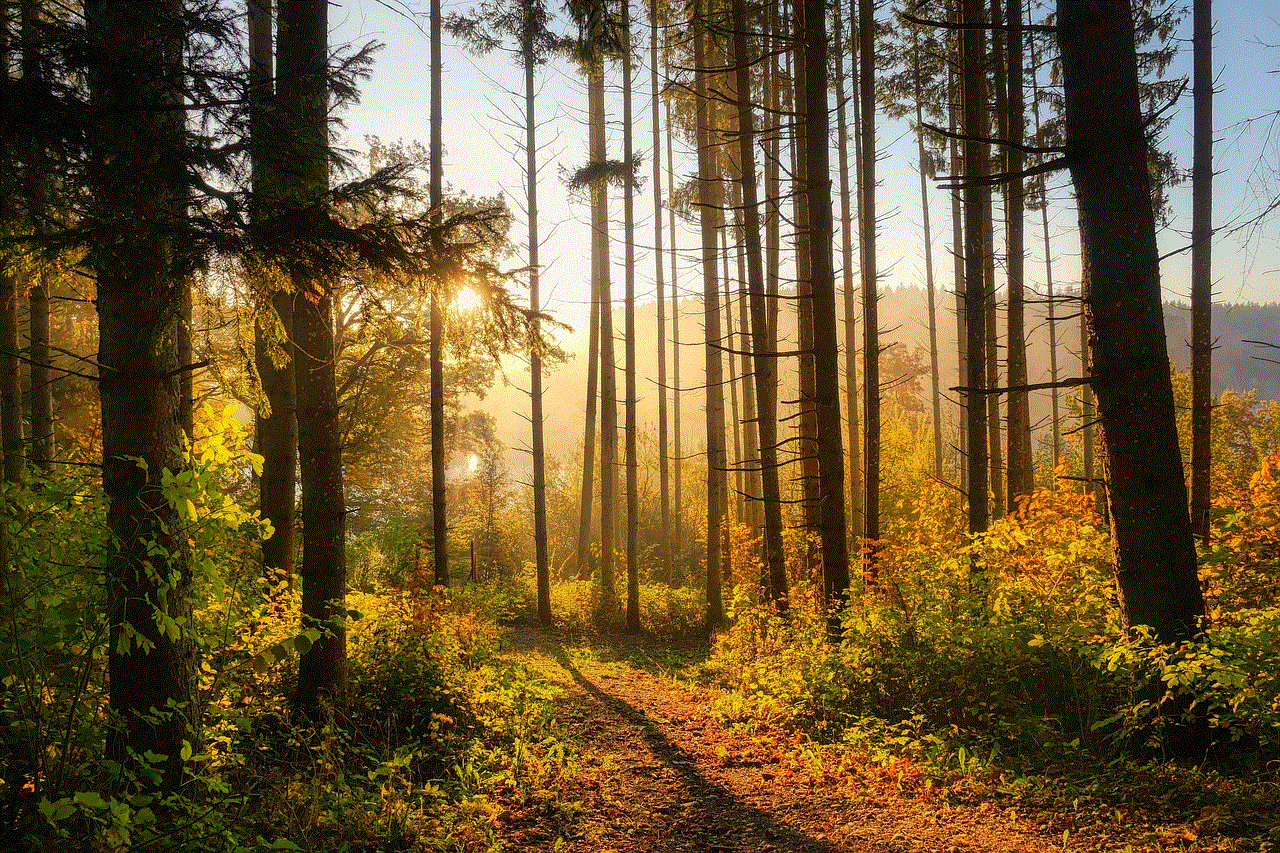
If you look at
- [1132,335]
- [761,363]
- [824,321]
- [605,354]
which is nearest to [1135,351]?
[1132,335]

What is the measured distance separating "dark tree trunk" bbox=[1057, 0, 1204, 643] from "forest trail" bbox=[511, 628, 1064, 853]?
190cm

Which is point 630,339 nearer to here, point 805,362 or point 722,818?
point 805,362

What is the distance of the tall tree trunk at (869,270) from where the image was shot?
10.4 metres

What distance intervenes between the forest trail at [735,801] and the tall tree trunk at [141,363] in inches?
93.2

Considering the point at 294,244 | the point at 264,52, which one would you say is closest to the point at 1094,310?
the point at 294,244

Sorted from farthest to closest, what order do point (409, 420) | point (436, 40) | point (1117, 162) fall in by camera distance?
1. point (409, 420)
2. point (436, 40)
3. point (1117, 162)

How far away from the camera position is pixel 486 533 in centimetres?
2389

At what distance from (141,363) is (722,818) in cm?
482

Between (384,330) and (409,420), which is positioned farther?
(409,420)

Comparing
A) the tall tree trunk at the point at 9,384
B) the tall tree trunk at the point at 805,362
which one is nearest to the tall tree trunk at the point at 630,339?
the tall tree trunk at the point at 805,362

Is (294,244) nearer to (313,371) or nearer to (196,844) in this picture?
(313,371)

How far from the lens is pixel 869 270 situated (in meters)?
11.1

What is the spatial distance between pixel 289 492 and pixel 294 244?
4563mm

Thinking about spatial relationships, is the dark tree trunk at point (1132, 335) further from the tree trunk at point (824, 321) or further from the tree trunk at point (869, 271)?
the tree trunk at point (869, 271)
